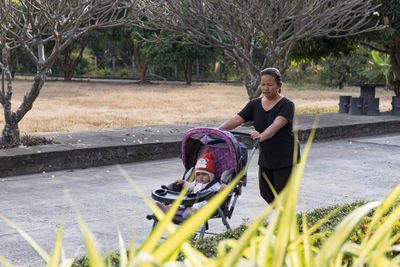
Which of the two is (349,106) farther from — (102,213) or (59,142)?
(102,213)

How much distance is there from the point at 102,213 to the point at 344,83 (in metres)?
45.5

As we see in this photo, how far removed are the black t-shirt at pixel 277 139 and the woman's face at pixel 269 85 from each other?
5.3 inches

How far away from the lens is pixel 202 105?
26484mm

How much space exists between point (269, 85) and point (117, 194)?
3.24 meters

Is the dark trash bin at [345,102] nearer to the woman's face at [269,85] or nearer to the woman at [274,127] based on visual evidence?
the woman at [274,127]

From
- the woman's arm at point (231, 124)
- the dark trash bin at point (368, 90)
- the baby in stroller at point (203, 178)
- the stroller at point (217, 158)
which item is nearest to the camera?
the stroller at point (217, 158)

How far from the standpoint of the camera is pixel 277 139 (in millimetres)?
5883

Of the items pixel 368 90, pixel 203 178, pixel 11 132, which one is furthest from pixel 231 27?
pixel 203 178

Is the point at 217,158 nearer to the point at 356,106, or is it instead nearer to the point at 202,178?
the point at 202,178

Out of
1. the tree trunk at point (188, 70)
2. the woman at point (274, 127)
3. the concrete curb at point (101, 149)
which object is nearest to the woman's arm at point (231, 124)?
the woman at point (274, 127)

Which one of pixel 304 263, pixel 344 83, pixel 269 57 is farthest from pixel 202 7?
pixel 344 83

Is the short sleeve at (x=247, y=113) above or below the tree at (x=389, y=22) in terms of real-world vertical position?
below

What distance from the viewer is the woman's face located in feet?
18.7

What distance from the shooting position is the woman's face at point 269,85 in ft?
18.7
